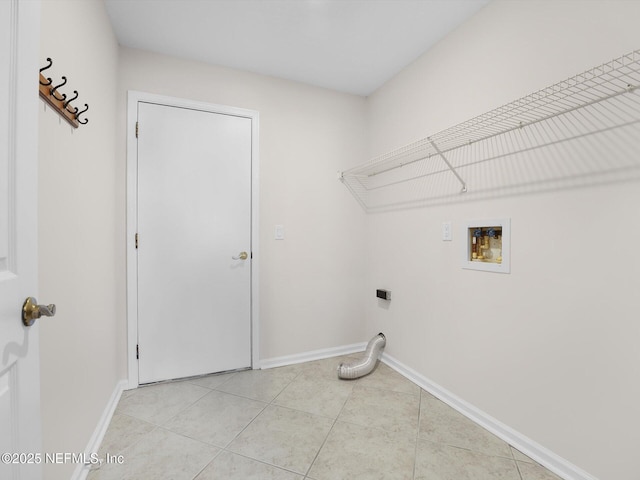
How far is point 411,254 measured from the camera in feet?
7.77

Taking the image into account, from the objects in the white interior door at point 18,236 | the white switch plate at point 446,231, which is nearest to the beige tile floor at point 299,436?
the white interior door at point 18,236

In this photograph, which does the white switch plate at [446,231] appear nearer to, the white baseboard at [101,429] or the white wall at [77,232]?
the white wall at [77,232]

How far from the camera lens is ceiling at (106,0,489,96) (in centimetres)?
179

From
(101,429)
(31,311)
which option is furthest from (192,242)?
(31,311)

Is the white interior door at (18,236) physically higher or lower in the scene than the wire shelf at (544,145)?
lower

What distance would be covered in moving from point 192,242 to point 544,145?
225cm

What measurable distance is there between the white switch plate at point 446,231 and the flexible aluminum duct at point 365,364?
1.06 m

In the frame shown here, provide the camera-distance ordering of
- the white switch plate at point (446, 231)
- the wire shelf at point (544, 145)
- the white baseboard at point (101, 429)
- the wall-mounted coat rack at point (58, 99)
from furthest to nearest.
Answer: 1. the white switch plate at point (446, 231)
2. the white baseboard at point (101, 429)
3. the wire shelf at point (544, 145)
4. the wall-mounted coat rack at point (58, 99)

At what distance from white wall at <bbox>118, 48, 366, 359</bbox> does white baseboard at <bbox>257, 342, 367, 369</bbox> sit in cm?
5

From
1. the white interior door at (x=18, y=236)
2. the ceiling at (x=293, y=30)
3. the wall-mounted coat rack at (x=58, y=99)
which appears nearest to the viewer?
the white interior door at (x=18, y=236)

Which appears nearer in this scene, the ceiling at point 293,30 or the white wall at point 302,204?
the ceiling at point 293,30

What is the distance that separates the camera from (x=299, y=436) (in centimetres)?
167

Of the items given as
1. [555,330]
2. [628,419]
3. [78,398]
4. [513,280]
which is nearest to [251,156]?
[78,398]

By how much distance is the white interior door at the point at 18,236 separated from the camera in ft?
2.14
